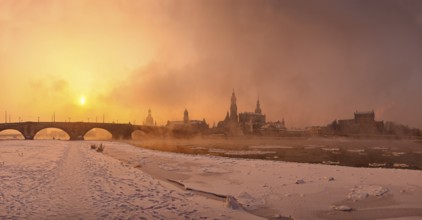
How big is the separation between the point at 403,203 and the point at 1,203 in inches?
566

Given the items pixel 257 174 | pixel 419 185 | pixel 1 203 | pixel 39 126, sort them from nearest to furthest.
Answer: pixel 1 203 < pixel 419 185 < pixel 257 174 < pixel 39 126

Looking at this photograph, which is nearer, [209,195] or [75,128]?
[209,195]

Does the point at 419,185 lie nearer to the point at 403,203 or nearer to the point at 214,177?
the point at 403,203

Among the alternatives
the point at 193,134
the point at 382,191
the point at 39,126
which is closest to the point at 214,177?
the point at 382,191

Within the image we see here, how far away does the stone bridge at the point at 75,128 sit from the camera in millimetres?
114625

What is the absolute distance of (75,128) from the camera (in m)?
127

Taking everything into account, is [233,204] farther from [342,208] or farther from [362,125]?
[362,125]

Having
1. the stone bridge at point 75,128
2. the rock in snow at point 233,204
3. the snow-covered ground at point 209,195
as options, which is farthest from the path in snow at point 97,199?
the stone bridge at point 75,128

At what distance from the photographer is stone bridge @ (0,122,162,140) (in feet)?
376

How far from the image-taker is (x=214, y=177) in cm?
1827

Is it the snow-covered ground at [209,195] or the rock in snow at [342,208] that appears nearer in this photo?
the snow-covered ground at [209,195]

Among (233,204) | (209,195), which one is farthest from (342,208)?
(209,195)

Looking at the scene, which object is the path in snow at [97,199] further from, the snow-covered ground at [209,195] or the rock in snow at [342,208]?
the rock in snow at [342,208]

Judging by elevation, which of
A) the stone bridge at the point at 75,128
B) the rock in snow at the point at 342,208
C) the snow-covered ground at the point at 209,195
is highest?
the stone bridge at the point at 75,128
